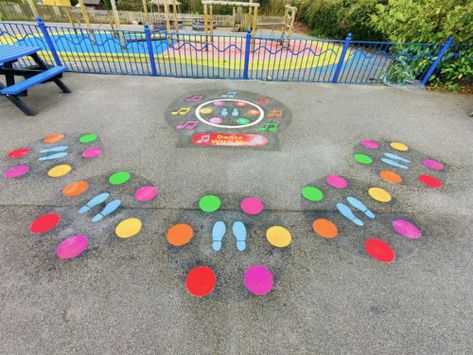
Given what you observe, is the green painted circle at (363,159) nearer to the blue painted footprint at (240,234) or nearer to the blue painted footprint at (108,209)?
the blue painted footprint at (240,234)

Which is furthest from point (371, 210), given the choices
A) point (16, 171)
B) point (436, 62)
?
point (436, 62)

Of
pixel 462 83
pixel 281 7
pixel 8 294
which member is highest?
pixel 281 7

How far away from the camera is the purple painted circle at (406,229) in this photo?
8.14ft

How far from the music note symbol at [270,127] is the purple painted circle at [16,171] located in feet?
12.1

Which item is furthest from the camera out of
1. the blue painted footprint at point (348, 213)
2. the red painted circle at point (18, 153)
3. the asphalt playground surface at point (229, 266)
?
the red painted circle at point (18, 153)

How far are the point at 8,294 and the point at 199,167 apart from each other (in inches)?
89.2

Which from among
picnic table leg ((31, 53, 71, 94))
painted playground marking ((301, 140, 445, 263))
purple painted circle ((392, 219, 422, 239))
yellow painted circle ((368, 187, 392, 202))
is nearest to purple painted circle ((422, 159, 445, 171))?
painted playground marking ((301, 140, 445, 263))

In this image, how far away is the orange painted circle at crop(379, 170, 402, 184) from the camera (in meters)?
3.21

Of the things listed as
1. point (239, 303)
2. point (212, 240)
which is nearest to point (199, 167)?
point (212, 240)

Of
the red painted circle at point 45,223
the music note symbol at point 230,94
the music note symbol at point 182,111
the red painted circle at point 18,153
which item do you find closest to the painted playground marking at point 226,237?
the red painted circle at point 45,223

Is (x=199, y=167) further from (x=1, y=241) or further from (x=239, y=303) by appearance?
(x=1, y=241)

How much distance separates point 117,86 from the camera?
574 centimetres

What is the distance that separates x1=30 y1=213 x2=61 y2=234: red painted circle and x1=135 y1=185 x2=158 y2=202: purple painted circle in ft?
2.74

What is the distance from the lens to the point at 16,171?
3043mm
